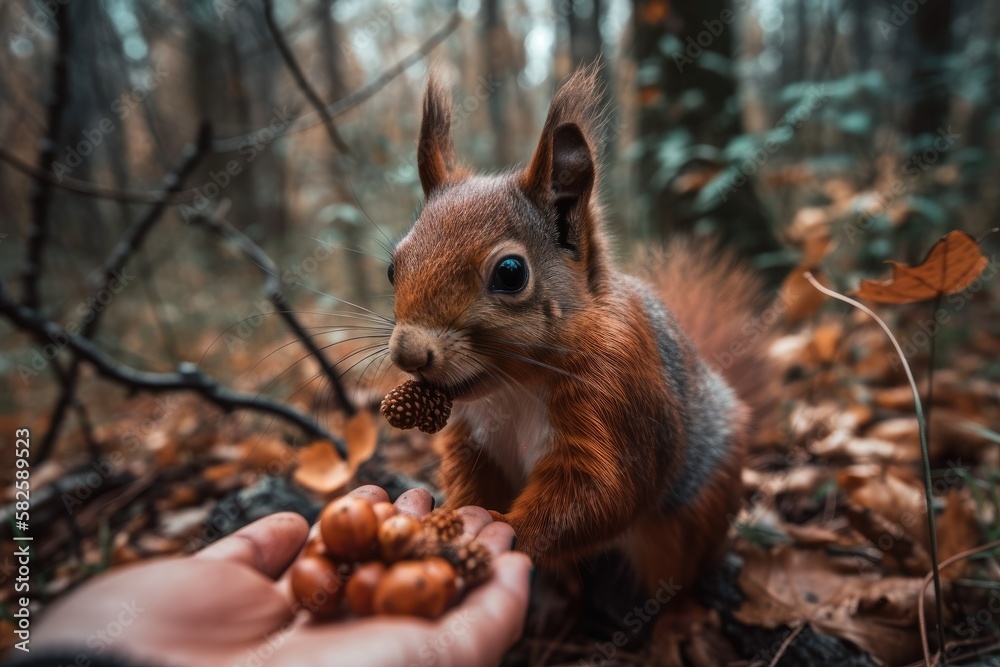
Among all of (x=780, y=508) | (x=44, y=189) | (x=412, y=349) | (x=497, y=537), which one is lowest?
(x=780, y=508)

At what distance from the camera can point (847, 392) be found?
2656 millimetres

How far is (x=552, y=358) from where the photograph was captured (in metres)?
1.21

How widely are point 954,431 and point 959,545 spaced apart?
0.89m

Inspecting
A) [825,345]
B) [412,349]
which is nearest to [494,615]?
→ [412,349]

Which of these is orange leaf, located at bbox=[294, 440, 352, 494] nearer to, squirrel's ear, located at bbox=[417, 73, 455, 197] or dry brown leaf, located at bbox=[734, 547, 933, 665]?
squirrel's ear, located at bbox=[417, 73, 455, 197]

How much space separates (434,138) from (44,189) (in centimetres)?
197

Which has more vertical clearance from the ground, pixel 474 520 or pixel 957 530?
pixel 474 520

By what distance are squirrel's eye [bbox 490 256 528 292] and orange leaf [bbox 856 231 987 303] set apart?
72cm

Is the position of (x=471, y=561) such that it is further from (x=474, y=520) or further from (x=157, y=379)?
(x=157, y=379)

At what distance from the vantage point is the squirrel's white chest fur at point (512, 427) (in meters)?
1.25

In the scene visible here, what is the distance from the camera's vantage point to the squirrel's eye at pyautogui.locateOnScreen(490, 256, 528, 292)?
1179 mm

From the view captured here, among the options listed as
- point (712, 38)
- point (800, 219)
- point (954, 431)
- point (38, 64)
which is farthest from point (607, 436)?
point (38, 64)

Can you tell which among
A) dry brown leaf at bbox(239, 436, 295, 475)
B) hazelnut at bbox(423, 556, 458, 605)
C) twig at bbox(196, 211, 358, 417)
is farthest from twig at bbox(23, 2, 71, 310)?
hazelnut at bbox(423, 556, 458, 605)

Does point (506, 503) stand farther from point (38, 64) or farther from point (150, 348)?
point (38, 64)
